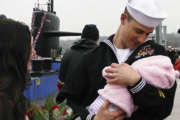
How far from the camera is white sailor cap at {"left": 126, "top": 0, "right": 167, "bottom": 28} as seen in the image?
1071mm

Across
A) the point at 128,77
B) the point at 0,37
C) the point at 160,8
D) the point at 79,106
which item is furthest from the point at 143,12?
the point at 0,37

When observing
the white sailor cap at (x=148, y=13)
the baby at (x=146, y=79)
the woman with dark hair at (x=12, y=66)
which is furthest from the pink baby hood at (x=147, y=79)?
the woman with dark hair at (x=12, y=66)

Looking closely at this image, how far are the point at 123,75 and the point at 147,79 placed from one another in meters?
0.12

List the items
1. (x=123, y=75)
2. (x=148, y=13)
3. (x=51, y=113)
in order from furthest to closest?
(x=51, y=113) → (x=148, y=13) → (x=123, y=75)

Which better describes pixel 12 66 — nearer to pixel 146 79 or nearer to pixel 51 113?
pixel 51 113

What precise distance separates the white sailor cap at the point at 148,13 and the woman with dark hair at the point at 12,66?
61cm

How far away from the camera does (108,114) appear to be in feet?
3.26

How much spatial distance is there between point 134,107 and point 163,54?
0.30 metres

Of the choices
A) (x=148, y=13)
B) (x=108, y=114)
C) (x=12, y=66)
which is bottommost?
(x=108, y=114)

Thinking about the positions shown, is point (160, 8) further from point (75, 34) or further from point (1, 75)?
point (75, 34)

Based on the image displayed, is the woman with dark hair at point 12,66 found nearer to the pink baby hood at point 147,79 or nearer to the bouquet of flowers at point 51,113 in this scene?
the bouquet of flowers at point 51,113

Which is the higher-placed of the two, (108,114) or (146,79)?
(146,79)

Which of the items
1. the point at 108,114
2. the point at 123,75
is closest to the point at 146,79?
the point at 123,75

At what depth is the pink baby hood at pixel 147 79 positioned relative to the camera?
3.14ft
